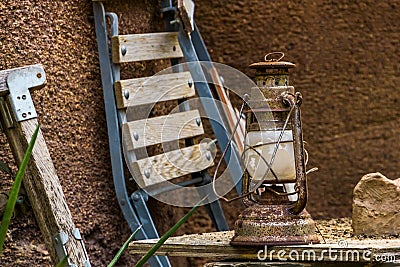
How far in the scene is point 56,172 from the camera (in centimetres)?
279

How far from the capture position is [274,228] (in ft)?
7.03

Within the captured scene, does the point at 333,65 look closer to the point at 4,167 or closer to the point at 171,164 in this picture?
the point at 171,164

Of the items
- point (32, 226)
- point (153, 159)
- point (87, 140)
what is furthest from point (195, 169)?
point (32, 226)

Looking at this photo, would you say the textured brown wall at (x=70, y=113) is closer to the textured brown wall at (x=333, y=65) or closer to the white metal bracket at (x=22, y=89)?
the white metal bracket at (x=22, y=89)

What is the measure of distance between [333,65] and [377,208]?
1361 mm

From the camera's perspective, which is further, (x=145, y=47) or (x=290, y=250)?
(x=145, y=47)

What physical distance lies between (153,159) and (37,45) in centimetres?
55

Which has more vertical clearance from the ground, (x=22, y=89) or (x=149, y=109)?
(x=22, y=89)

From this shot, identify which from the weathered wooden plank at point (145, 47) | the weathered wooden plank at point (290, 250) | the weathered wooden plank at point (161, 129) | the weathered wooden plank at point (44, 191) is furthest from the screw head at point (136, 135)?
the weathered wooden plank at point (290, 250)

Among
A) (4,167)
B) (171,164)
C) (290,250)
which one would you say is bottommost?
(171,164)

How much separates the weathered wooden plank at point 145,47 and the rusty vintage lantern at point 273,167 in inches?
32.4

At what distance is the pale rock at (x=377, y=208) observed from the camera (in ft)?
7.70

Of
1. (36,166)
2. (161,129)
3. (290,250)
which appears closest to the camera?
(290,250)

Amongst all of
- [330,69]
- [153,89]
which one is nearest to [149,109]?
[153,89]
